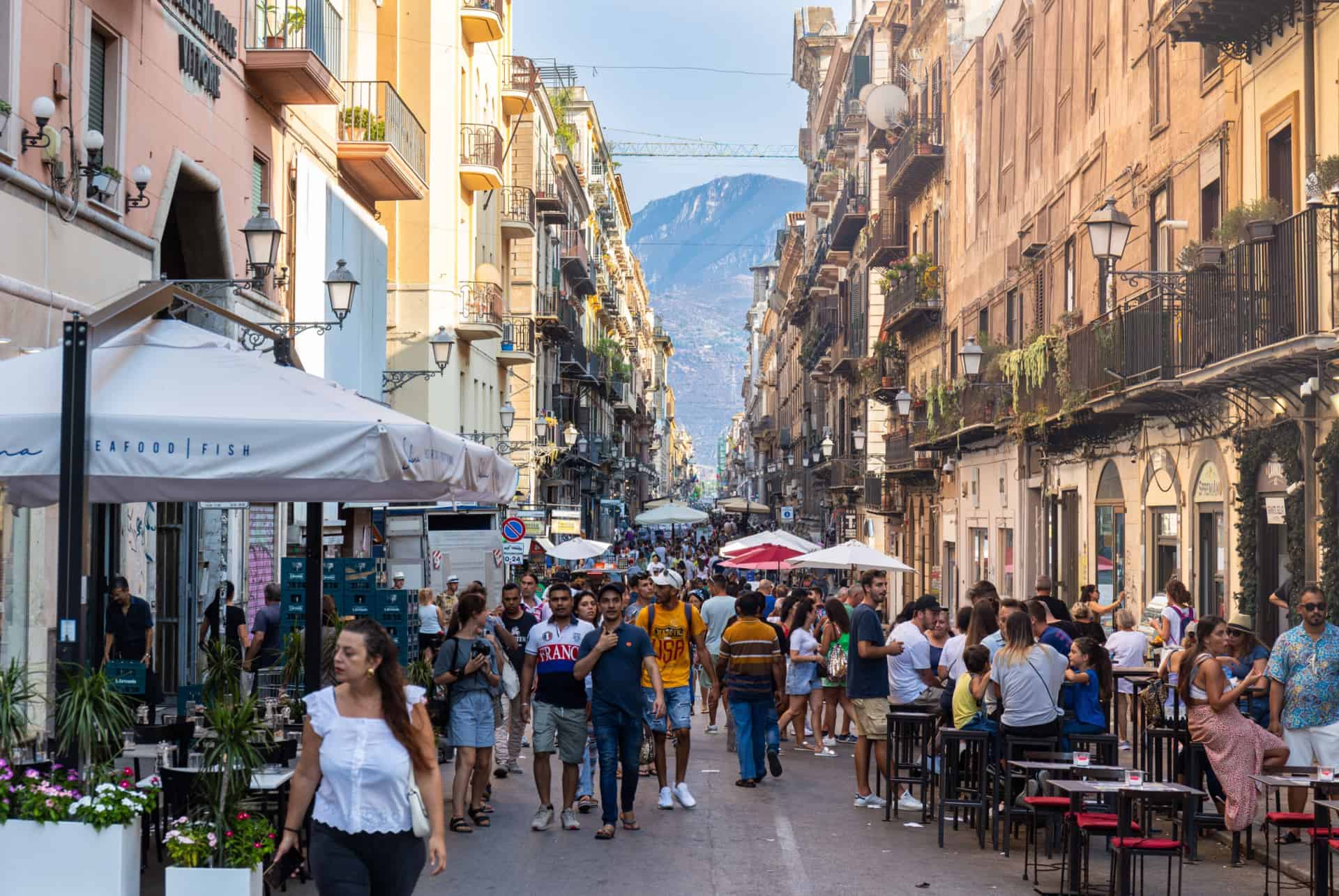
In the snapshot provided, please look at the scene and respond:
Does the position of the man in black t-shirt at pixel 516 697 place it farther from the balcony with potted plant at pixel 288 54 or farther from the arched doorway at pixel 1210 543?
the balcony with potted plant at pixel 288 54

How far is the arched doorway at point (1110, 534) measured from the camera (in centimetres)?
2300

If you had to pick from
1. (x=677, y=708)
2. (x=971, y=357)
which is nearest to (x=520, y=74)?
(x=971, y=357)

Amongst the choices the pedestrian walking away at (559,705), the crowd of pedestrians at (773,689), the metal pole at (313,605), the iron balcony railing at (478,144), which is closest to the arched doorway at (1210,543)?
the crowd of pedestrians at (773,689)

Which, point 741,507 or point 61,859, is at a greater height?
point 741,507

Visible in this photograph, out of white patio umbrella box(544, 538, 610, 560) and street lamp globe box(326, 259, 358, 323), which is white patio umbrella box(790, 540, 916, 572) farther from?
white patio umbrella box(544, 538, 610, 560)

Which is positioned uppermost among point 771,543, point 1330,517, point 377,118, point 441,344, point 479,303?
point 377,118

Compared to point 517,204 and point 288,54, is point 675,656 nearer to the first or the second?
point 288,54

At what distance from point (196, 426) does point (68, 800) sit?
183 cm

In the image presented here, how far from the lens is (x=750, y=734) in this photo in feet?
47.1

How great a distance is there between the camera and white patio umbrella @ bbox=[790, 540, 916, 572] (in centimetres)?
2269

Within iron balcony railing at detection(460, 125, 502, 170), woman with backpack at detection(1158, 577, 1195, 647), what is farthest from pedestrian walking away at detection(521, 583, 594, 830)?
iron balcony railing at detection(460, 125, 502, 170)

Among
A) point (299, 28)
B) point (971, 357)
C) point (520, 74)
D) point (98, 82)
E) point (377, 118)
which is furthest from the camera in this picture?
point (520, 74)

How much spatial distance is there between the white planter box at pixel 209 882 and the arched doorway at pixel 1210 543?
526 inches

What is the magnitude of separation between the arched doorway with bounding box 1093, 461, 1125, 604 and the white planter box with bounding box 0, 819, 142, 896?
58.7 ft
